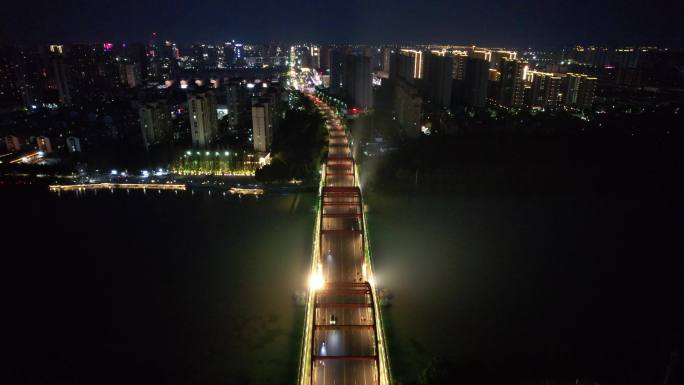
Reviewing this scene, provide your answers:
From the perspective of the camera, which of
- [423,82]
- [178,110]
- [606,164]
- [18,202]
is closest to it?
[18,202]

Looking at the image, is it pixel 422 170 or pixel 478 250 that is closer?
pixel 478 250

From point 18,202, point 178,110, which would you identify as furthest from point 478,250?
point 178,110

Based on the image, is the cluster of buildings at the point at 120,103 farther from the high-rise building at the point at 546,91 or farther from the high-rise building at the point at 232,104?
the high-rise building at the point at 546,91

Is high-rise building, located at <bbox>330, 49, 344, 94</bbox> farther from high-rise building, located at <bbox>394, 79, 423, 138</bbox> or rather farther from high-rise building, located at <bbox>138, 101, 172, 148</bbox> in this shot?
high-rise building, located at <bbox>138, 101, 172, 148</bbox>

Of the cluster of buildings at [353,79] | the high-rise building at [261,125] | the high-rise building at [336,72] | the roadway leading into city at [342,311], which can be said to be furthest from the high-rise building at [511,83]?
the roadway leading into city at [342,311]

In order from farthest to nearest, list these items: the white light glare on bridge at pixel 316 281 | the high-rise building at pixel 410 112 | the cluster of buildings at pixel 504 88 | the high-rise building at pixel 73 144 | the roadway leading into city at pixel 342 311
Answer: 1. the cluster of buildings at pixel 504 88
2. the high-rise building at pixel 410 112
3. the high-rise building at pixel 73 144
4. the white light glare on bridge at pixel 316 281
5. the roadway leading into city at pixel 342 311

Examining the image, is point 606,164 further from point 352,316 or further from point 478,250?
point 352,316

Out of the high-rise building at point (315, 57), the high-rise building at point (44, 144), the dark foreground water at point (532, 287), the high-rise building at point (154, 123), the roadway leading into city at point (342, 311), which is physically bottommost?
the dark foreground water at point (532, 287)
